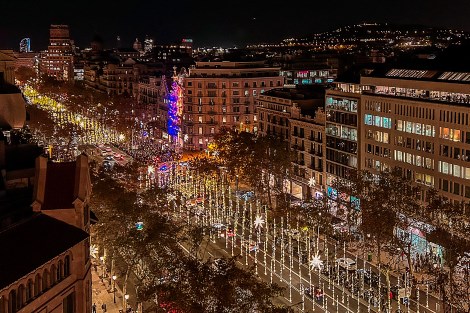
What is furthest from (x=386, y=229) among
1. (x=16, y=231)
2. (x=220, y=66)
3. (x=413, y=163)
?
(x=220, y=66)

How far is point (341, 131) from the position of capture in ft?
313

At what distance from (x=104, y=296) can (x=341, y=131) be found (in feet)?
151

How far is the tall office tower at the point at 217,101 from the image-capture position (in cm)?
15062

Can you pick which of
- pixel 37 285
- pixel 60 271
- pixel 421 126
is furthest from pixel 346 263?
pixel 37 285

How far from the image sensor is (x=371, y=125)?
88.4 meters

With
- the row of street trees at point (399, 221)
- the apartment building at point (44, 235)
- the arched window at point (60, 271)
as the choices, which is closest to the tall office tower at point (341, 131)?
the row of street trees at point (399, 221)

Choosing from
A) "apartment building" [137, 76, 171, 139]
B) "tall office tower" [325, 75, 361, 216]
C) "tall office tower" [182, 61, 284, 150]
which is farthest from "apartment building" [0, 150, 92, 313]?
A: "apartment building" [137, 76, 171, 139]

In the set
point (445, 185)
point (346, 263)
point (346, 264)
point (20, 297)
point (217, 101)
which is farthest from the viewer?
point (217, 101)

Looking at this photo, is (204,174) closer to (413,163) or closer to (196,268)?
(413,163)

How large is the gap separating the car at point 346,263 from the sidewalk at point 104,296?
24410mm

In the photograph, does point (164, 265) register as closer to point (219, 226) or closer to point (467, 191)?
point (467, 191)

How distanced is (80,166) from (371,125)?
5776 centimetres

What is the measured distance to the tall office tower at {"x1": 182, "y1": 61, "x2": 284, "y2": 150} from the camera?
494ft

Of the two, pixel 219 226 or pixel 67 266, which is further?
pixel 219 226
